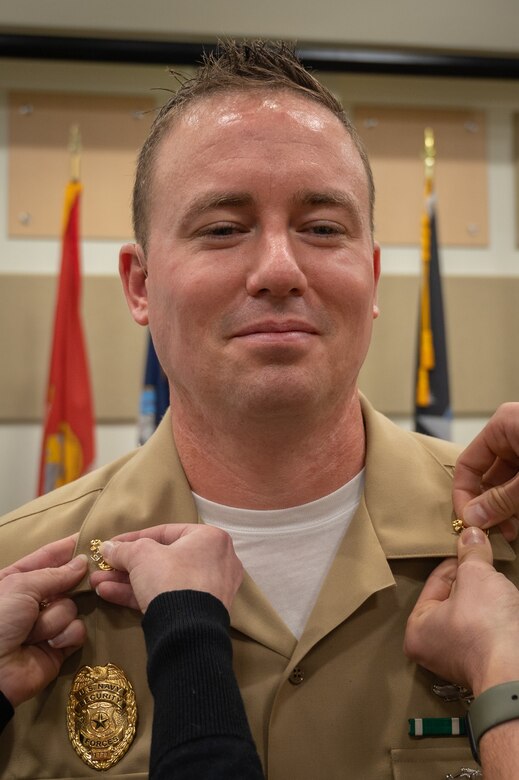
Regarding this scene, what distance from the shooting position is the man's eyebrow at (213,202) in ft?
4.30

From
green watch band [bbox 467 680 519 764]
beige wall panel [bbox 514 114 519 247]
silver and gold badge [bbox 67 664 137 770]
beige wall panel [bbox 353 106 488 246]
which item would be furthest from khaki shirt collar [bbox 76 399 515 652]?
beige wall panel [bbox 514 114 519 247]

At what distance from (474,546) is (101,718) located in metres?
0.66

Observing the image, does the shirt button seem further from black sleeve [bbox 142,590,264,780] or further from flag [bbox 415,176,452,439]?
flag [bbox 415,176,452,439]

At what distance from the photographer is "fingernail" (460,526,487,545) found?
1.28 metres

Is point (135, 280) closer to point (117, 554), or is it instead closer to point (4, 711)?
point (117, 554)

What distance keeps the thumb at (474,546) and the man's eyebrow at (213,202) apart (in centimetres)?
67

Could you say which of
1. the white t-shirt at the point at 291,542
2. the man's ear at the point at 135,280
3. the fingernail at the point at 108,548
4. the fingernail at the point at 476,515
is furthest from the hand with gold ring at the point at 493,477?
the man's ear at the point at 135,280

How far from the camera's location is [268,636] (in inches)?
49.3

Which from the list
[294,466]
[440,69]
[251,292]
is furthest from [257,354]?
[440,69]

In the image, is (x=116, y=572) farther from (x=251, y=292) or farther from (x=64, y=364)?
(x=64, y=364)

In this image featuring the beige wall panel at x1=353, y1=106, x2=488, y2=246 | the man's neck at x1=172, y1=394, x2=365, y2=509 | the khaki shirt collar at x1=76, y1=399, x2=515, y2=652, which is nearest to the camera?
the khaki shirt collar at x1=76, y1=399, x2=515, y2=652

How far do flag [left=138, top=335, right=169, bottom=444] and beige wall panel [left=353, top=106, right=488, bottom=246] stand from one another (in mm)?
1607

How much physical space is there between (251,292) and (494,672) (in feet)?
2.20

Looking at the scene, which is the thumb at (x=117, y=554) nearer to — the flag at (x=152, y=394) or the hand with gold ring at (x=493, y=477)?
the hand with gold ring at (x=493, y=477)
